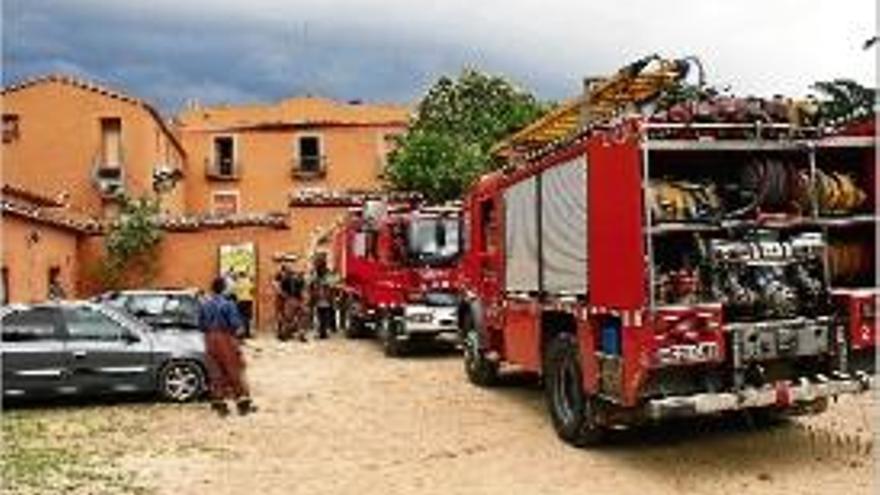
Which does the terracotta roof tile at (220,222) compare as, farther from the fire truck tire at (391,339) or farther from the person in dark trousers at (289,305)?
the fire truck tire at (391,339)

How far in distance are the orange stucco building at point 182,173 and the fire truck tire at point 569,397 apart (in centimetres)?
1757

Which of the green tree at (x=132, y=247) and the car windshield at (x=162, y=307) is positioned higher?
the green tree at (x=132, y=247)

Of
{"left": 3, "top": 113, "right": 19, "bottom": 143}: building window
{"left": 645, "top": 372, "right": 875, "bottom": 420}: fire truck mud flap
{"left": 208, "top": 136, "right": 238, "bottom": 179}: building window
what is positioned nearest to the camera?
{"left": 645, "top": 372, "right": 875, "bottom": 420}: fire truck mud flap

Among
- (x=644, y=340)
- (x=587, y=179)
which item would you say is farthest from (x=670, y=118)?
(x=644, y=340)

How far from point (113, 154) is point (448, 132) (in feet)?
41.8

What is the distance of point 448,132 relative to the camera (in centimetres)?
5491

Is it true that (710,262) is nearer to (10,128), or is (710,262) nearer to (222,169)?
(10,128)

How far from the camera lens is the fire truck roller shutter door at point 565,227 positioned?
43.6ft

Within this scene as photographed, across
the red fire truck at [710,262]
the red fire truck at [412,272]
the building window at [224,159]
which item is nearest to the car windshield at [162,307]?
the red fire truck at [412,272]

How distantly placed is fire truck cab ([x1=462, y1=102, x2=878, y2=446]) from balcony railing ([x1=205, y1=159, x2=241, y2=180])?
53.3 meters

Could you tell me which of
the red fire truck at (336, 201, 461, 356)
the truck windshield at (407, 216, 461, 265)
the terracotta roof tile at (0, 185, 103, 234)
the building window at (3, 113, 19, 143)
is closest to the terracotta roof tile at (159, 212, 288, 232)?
the terracotta roof tile at (0, 185, 103, 234)

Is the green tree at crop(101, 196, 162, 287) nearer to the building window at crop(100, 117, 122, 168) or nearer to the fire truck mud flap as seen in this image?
the building window at crop(100, 117, 122, 168)

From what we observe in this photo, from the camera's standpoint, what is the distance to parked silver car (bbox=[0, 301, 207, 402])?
17.7 metres

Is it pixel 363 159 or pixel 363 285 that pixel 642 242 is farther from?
pixel 363 159
